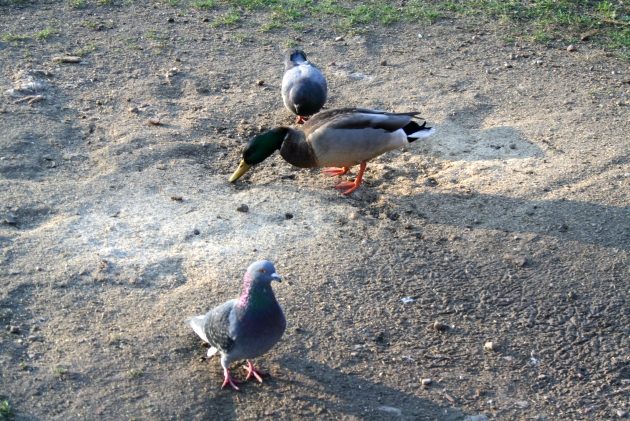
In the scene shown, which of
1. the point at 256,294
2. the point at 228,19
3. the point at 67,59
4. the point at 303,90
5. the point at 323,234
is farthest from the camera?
the point at 228,19

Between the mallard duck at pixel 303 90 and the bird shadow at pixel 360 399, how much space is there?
3248 millimetres

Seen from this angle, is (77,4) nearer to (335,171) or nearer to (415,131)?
(335,171)

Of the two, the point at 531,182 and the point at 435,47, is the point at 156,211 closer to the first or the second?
the point at 531,182

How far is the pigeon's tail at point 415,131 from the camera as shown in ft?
22.3

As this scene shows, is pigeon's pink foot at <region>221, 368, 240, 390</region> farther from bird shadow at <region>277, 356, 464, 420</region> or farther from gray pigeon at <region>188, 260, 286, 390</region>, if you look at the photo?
bird shadow at <region>277, 356, 464, 420</region>

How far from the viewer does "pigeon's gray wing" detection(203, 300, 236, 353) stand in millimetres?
4488

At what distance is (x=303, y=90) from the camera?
294 inches

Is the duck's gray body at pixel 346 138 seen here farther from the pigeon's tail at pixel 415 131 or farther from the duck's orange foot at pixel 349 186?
the duck's orange foot at pixel 349 186

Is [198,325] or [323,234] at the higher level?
[198,325]

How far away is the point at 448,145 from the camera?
23.4 ft

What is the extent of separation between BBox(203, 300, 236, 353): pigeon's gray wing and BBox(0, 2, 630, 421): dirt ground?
10.3 inches

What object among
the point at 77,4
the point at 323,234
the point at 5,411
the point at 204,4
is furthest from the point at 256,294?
the point at 77,4

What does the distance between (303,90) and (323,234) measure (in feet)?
6.48

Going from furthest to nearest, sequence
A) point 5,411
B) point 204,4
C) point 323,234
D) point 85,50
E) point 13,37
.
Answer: point 204,4, point 13,37, point 85,50, point 323,234, point 5,411
